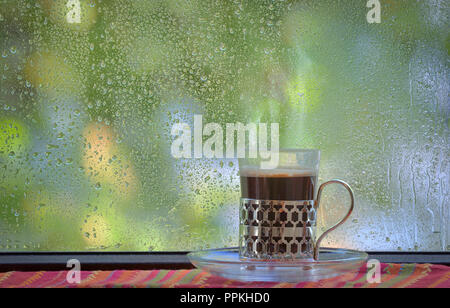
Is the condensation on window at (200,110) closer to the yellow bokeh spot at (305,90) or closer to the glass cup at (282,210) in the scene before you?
the yellow bokeh spot at (305,90)

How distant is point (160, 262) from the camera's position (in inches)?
37.4

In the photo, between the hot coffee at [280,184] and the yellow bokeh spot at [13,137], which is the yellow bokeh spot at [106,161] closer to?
the yellow bokeh spot at [13,137]

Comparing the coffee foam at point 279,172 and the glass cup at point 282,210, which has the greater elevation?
the coffee foam at point 279,172

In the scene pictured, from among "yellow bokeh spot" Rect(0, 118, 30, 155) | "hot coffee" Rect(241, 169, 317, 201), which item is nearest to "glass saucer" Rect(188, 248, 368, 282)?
"hot coffee" Rect(241, 169, 317, 201)

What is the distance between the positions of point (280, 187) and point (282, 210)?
0.12 feet

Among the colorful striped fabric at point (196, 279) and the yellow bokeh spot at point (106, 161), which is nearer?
the colorful striped fabric at point (196, 279)

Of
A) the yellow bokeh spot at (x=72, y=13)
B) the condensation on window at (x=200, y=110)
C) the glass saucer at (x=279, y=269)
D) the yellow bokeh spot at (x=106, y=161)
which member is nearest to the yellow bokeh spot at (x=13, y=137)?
the condensation on window at (x=200, y=110)

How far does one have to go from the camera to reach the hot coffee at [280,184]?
0.82 metres

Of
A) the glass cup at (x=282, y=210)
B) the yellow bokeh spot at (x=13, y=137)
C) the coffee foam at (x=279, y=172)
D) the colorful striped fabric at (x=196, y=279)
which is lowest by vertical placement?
the colorful striped fabric at (x=196, y=279)

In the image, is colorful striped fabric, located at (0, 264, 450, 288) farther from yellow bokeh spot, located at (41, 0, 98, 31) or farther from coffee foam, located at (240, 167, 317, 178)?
yellow bokeh spot, located at (41, 0, 98, 31)

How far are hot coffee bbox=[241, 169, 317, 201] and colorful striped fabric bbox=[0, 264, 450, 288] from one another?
0.14 meters

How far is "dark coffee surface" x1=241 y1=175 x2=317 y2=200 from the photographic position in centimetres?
82

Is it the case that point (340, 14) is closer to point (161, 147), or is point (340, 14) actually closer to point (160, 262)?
point (161, 147)

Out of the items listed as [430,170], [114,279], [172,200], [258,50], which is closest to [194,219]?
[172,200]
